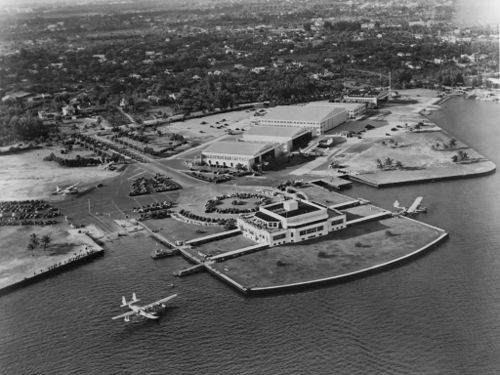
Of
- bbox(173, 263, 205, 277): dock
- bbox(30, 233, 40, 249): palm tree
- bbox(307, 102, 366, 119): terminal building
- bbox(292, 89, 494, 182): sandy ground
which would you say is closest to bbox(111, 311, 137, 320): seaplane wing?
bbox(173, 263, 205, 277): dock

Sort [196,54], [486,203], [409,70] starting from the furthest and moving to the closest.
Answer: [196,54] → [409,70] → [486,203]

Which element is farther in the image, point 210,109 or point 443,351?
point 210,109

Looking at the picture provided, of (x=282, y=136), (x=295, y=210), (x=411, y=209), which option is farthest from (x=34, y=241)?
(x=282, y=136)

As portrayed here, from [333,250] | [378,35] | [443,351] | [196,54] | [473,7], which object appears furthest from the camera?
[378,35]

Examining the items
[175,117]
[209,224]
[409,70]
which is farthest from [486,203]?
[409,70]

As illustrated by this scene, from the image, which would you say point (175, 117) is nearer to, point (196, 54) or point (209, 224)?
point (209, 224)

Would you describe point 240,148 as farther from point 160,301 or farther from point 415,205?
point 160,301

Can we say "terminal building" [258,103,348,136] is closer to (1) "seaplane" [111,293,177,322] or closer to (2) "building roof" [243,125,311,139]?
(2) "building roof" [243,125,311,139]
